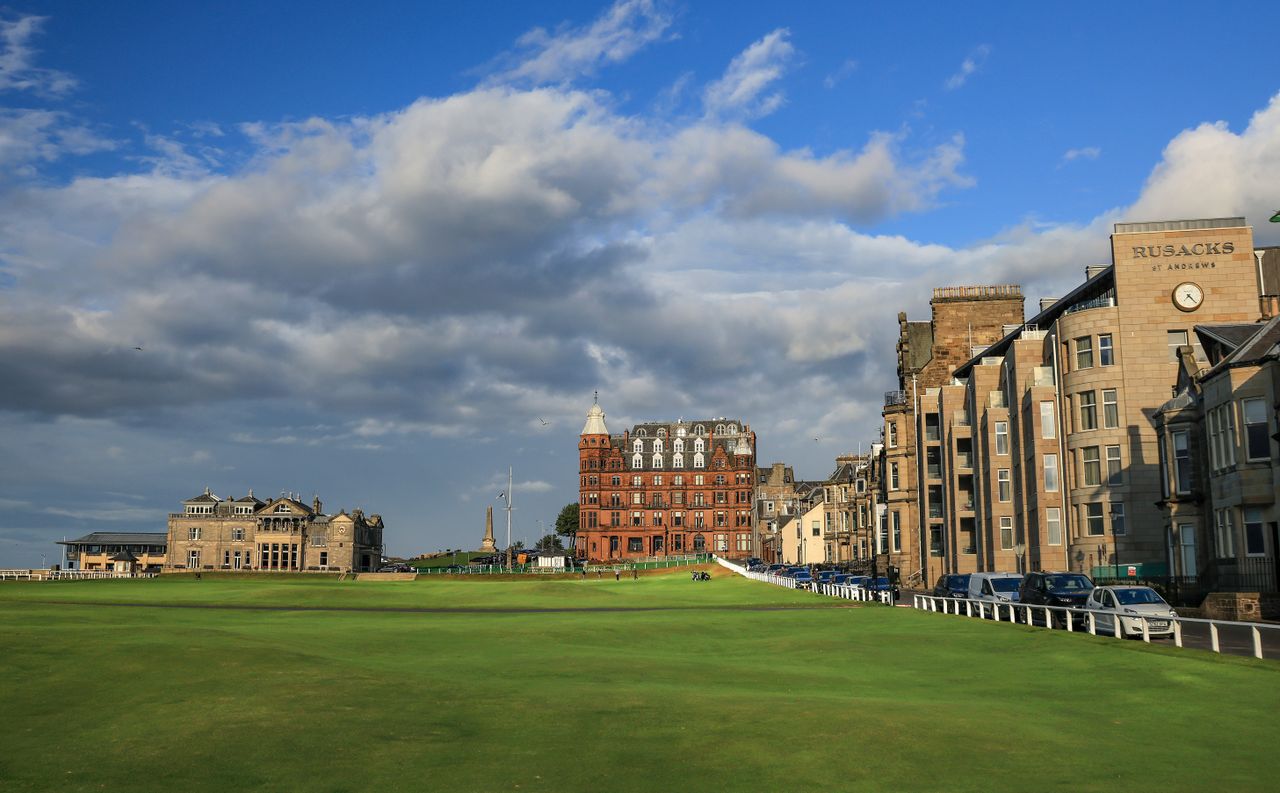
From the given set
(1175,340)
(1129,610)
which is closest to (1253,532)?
(1129,610)

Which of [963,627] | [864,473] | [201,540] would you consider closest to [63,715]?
[963,627]

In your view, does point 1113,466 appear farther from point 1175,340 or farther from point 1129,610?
point 1129,610

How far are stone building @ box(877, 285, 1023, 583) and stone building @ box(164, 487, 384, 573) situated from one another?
103 meters

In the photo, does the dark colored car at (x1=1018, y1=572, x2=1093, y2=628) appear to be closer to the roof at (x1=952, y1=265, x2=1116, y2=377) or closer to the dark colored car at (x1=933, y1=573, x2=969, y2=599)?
the dark colored car at (x1=933, y1=573, x2=969, y2=599)

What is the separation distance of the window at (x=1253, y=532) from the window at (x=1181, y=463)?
6020mm

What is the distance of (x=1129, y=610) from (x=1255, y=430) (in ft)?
50.0

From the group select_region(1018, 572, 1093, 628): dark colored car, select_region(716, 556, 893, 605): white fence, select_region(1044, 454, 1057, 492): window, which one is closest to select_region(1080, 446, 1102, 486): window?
select_region(1044, 454, 1057, 492): window

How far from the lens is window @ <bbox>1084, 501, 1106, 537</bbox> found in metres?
61.9

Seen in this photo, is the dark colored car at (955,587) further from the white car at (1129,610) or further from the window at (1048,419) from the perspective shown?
the window at (1048,419)

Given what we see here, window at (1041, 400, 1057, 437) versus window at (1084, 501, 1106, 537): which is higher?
window at (1041, 400, 1057, 437)

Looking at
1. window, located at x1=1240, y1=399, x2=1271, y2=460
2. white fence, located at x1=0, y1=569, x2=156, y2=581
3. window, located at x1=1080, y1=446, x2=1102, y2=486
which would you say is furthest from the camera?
white fence, located at x1=0, y1=569, x2=156, y2=581

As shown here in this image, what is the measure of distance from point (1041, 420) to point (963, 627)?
104 ft

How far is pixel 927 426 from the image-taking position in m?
90.3

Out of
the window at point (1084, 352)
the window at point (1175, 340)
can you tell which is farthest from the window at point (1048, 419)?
the window at point (1175, 340)
